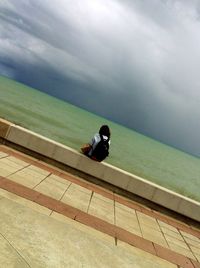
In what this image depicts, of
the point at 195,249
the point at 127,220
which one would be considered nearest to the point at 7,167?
the point at 127,220

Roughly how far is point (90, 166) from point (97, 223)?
322cm

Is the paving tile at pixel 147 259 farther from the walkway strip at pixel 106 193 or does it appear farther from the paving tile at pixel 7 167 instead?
the walkway strip at pixel 106 193

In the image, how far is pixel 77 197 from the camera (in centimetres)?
735

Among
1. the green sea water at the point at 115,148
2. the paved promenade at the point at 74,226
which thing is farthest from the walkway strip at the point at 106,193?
the green sea water at the point at 115,148

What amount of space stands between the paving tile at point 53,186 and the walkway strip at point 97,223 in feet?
1.08

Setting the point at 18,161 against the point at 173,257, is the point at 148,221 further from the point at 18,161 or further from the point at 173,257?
the point at 18,161

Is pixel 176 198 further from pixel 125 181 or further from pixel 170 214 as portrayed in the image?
pixel 125 181

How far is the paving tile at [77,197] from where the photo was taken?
6.80 m

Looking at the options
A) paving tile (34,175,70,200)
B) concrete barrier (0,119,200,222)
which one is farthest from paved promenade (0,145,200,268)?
concrete barrier (0,119,200,222)

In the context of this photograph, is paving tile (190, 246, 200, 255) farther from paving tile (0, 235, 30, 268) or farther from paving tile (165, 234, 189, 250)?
paving tile (0, 235, 30, 268)

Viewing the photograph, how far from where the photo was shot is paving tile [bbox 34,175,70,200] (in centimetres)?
680

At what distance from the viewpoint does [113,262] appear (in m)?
4.61

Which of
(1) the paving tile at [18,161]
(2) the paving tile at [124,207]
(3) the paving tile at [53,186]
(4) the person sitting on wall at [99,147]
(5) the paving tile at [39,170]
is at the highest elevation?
(4) the person sitting on wall at [99,147]

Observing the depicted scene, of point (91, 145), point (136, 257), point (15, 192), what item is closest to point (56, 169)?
point (91, 145)
